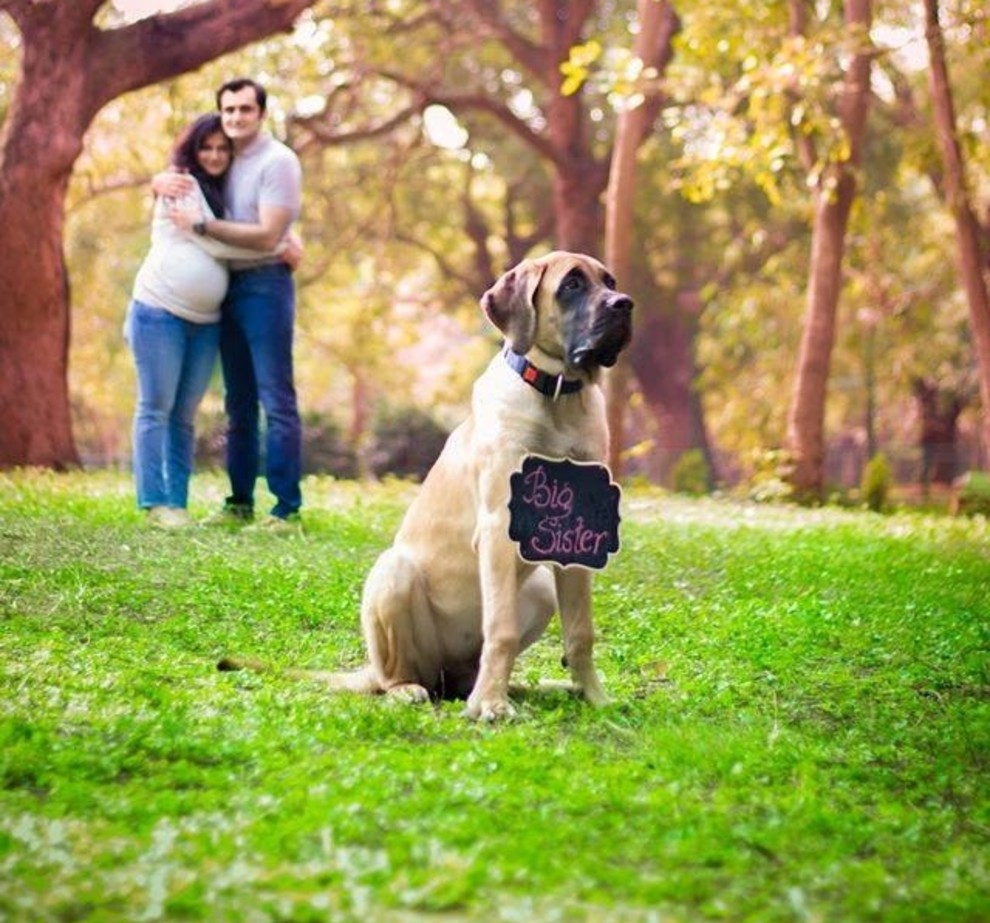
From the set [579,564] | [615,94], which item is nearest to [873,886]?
[579,564]

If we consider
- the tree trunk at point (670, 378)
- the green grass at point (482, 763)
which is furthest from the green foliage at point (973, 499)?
the tree trunk at point (670, 378)

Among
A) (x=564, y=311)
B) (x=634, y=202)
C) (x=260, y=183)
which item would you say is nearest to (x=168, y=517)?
(x=260, y=183)

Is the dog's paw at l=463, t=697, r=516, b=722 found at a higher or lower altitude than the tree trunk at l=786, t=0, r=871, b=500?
lower

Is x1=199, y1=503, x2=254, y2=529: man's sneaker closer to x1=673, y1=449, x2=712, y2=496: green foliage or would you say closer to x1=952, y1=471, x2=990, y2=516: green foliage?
x1=952, y1=471, x2=990, y2=516: green foliage

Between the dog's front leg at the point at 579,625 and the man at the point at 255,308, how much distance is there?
164 inches

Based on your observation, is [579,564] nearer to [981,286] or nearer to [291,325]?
[291,325]

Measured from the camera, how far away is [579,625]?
199 inches

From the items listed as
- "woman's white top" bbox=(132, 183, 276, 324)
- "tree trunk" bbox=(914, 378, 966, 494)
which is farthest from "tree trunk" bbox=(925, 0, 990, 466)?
"tree trunk" bbox=(914, 378, 966, 494)

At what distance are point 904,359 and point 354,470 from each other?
10219mm

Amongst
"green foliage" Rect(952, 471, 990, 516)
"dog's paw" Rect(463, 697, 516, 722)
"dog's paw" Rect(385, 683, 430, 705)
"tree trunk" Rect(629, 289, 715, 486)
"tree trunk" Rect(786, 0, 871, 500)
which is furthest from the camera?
"tree trunk" Rect(629, 289, 715, 486)

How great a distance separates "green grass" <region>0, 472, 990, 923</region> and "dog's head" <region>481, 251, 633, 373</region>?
127 centimetres

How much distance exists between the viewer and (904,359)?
2533cm

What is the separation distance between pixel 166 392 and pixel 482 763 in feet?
17.8

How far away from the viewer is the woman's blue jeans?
347 inches
